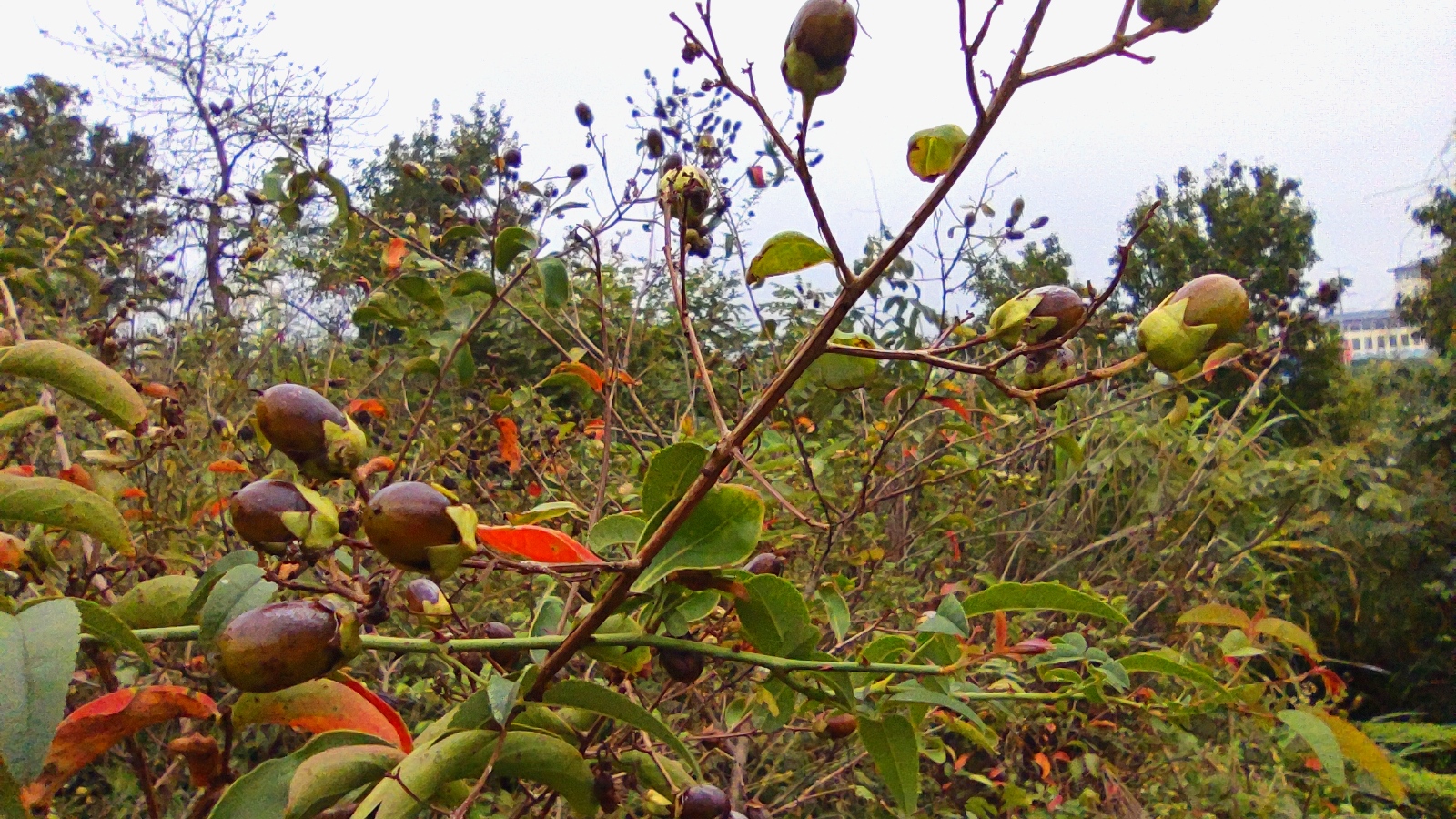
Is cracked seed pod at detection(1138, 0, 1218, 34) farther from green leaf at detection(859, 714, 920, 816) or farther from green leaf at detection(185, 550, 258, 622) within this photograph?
green leaf at detection(185, 550, 258, 622)

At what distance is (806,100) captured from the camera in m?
0.45

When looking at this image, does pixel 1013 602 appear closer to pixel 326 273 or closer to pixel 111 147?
pixel 326 273

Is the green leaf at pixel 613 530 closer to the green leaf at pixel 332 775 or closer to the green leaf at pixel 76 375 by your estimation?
the green leaf at pixel 332 775

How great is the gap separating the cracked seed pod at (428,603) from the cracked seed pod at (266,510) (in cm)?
7

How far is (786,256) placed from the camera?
0.54m

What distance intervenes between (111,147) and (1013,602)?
8.36 meters

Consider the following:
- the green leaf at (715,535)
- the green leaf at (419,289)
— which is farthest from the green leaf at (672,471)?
the green leaf at (419,289)

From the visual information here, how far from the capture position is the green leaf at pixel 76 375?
0.48m

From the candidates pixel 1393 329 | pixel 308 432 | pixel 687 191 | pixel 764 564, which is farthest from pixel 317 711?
pixel 1393 329

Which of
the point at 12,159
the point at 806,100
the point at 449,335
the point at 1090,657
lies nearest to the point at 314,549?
the point at 806,100

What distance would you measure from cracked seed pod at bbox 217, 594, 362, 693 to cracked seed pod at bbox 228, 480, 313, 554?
46mm

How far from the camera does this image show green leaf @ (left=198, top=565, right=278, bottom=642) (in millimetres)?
428

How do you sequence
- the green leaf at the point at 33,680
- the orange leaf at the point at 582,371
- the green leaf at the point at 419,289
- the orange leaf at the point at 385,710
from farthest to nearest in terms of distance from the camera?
1. the orange leaf at the point at 582,371
2. the green leaf at the point at 419,289
3. the orange leaf at the point at 385,710
4. the green leaf at the point at 33,680

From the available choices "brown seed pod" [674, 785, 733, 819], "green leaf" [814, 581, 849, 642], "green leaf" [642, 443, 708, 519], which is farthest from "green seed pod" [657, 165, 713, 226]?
"brown seed pod" [674, 785, 733, 819]
